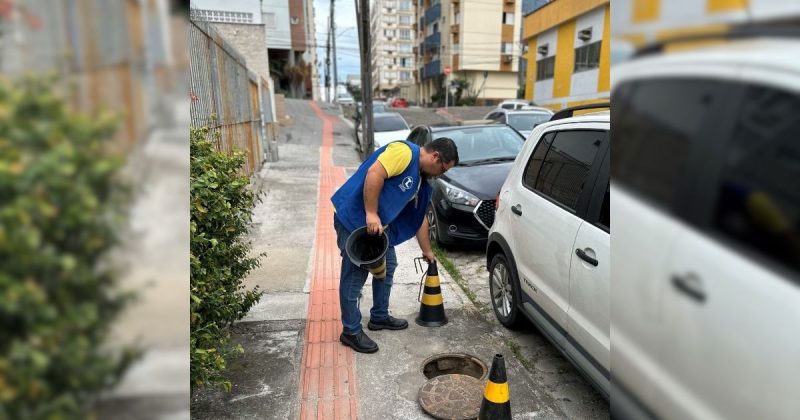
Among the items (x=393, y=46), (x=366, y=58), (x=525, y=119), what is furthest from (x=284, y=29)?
(x=366, y=58)

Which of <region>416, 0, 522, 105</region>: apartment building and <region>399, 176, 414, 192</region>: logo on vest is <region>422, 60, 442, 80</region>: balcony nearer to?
<region>416, 0, 522, 105</region>: apartment building

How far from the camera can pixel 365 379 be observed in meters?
3.19

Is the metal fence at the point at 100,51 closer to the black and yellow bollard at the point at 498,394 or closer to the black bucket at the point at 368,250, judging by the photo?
the black and yellow bollard at the point at 498,394

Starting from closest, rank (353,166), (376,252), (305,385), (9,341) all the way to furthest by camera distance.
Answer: (9,341) → (305,385) → (376,252) → (353,166)

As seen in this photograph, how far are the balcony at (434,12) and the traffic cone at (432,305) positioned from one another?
1053 inches

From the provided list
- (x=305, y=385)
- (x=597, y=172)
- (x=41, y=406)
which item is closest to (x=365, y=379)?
(x=305, y=385)

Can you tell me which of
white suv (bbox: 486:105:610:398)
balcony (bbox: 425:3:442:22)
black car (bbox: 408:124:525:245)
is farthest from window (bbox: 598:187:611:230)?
balcony (bbox: 425:3:442:22)

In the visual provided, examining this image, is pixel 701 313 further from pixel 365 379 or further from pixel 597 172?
pixel 365 379

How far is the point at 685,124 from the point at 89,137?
615 millimetres

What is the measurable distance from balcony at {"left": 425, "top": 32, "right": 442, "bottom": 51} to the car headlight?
3615cm

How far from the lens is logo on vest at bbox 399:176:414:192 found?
3246mm

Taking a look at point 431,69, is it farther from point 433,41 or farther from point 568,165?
point 568,165

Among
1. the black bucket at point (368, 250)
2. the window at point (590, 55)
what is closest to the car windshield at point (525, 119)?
the black bucket at point (368, 250)

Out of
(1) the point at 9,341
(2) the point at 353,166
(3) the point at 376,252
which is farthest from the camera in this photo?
(2) the point at 353,166
